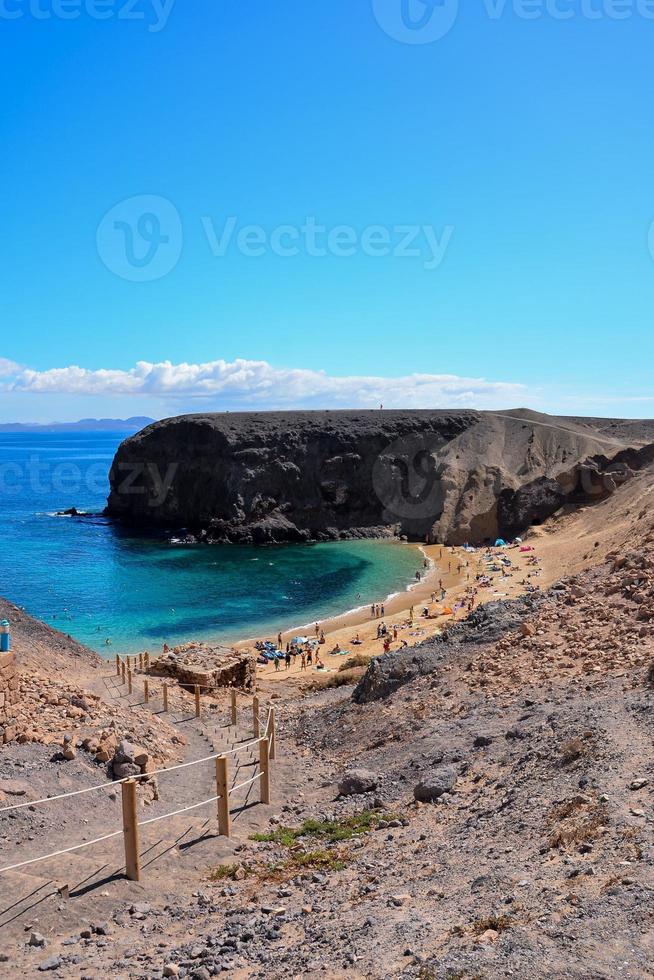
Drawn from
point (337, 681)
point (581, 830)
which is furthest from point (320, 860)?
point (337, 681)

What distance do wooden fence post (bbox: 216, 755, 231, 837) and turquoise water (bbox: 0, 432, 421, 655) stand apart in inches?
1031

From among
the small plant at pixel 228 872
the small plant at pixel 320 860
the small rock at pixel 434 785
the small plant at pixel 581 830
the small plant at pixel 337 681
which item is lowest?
the small plant at pixel 337 681

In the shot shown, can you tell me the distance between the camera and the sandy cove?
33.0 meters

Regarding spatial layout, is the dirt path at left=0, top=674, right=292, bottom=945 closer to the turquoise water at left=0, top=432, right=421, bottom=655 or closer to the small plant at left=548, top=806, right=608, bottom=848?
the small plant at left=548, top=806, right=608, bottom=848

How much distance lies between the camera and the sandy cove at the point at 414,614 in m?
33.0

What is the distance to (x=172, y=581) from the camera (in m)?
51.0

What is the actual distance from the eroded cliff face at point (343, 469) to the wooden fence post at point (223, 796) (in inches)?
2121

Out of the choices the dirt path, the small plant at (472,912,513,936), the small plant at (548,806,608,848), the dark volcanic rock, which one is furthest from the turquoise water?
the small plant at (472,912,513,936)

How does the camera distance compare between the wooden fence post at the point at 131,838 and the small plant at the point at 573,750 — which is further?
the small plant at the point at 573,750

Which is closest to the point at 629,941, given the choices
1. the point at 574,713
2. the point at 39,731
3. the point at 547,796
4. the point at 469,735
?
the point at 547,796

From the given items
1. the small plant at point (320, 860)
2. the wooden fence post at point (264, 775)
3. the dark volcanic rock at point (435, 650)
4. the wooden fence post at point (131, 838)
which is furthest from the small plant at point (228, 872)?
the dark volcanic rock at point (435, 650)

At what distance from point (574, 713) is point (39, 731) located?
876cm

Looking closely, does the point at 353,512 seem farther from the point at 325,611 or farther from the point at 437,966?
the point at 437,966

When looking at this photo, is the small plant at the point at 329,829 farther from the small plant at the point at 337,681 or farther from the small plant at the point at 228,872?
the small plant at the point at 337,681
